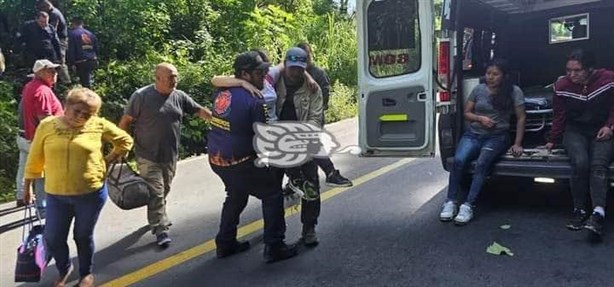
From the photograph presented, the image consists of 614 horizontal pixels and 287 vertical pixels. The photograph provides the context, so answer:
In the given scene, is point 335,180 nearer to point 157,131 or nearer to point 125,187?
point 157,131

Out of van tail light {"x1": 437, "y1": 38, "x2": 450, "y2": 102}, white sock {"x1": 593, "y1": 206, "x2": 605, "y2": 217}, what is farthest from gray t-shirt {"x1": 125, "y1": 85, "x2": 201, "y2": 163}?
white sock {"x1": 593, "y1": 206, "x2": 605, "y2": 217}

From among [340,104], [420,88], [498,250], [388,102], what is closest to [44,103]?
[388,102]

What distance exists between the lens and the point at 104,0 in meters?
10.7

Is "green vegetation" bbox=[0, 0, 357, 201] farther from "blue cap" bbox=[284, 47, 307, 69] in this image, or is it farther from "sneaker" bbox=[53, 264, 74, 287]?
"blue cap" bbox=[284, 47, 307, 69]

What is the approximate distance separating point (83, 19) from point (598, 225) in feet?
30.0

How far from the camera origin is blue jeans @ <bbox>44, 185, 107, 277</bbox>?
3.66m

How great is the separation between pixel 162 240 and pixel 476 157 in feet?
Answer: 9.60

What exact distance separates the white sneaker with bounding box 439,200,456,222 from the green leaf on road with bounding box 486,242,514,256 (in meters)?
0.68

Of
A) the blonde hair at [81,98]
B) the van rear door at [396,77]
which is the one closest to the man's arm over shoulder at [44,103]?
the blonde hair at [81,98]

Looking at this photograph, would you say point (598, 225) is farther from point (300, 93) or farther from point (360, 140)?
point (300, 93)

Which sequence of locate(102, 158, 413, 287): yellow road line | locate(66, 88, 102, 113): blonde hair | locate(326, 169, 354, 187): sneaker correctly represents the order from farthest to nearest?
locate(326, 169, 354, 187): sneaker
locate(102, 158, 413, 287): yellow road line
locate(66, 88, 102, 113): blonde hair

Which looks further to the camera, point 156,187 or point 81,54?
point 81,54

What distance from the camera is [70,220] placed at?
12.3ft

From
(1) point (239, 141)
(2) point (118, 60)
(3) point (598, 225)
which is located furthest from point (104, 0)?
(3) point (598, 225)
